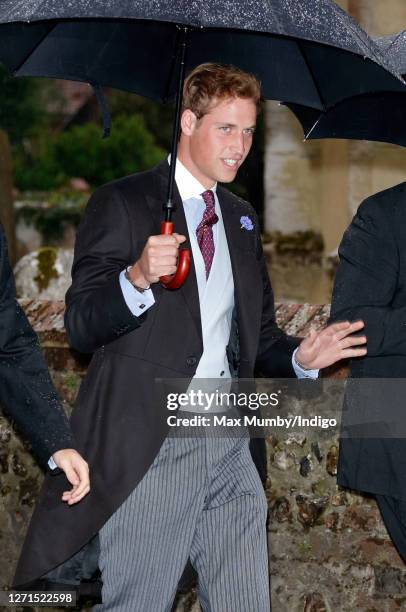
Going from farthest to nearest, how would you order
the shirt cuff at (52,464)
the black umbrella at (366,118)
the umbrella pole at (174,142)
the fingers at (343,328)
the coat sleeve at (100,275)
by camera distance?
the black umbrella at (366,118)
the fingers at (343,328)
the umbrella pole at (174,142)
the coat sleeve at (100,275)
the shirt cuff at (52,464)

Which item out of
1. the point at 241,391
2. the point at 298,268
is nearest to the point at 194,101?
the point at 241,391

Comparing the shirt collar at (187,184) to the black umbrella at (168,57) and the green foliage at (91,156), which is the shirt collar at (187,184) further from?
the green foliage at (91,156)

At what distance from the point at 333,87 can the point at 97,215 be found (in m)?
0.97

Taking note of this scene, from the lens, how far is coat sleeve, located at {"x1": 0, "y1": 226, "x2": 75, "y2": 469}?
430cm

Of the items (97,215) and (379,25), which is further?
(379,25)

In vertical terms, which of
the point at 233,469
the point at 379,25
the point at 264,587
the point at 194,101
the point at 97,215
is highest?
the point at 379,25

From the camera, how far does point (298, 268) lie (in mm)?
12445

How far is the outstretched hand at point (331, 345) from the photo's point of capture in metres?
4.80

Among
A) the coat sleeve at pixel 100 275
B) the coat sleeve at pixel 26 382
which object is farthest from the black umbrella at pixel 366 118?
the coat sleeve at pixel 26 382

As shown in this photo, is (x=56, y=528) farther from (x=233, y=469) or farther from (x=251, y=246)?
(x=251, y=246)

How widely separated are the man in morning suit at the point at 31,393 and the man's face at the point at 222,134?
2.56 ft

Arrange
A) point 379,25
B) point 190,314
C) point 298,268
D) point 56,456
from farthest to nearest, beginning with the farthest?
point 298,268
point 379,25
point 190,314
point 56,456

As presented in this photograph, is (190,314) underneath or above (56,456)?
above

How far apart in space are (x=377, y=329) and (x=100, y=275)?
95cm
